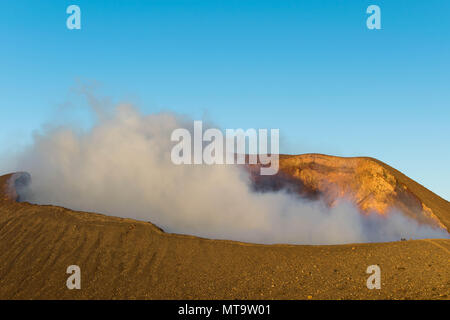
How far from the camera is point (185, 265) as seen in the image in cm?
2038

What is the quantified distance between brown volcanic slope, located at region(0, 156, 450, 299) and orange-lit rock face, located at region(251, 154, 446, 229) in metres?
23.1

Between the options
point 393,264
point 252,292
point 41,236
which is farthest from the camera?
point 41,236

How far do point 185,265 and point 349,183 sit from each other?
3346 centimetres

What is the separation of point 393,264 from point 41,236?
18616 mm

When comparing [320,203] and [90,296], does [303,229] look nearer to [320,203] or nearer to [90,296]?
[320,203]

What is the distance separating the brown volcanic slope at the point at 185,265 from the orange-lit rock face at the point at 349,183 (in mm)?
23071

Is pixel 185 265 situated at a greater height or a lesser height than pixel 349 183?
greater

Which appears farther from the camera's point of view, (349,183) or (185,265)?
(349,183)

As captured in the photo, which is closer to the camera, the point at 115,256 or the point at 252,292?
the point at 252,292

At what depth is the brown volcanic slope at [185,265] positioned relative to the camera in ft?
56.0

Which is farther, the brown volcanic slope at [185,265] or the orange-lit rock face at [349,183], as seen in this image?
the orange-lit rock face at [349,183]

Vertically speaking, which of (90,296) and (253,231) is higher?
(90,296)
